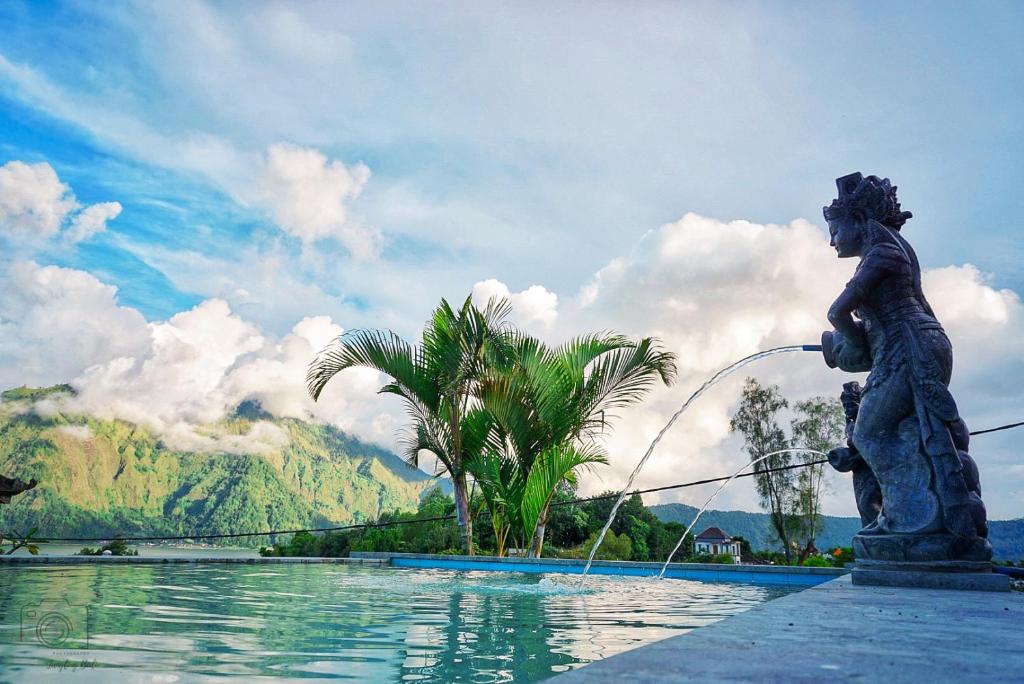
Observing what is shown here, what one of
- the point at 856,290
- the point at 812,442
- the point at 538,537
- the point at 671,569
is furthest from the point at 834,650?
the point at 812,442

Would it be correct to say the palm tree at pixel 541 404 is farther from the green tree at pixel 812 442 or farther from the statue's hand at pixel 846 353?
the green tree at pixel 812 442

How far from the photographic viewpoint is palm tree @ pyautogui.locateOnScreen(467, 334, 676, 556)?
371 inches

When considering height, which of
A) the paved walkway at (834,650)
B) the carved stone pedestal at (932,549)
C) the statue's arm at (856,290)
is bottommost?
the paved walkway at (834,650)

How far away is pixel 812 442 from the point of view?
20.0 metres

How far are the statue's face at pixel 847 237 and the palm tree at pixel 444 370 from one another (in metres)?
6.13

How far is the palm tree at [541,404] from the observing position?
943 centimetres

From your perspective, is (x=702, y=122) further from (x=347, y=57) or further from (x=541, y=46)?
(x=347, y=57)

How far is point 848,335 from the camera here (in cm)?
389

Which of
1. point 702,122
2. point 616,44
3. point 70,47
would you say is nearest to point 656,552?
Answer: point 702,122

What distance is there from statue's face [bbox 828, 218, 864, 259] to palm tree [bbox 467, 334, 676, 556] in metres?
5.65

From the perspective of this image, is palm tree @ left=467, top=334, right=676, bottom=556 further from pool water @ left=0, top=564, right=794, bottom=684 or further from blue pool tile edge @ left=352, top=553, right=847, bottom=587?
pool water @ left=0, top=564, right=794, bottom=684

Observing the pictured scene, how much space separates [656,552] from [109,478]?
2491 inches

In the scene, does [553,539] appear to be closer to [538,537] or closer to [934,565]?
[538,537]

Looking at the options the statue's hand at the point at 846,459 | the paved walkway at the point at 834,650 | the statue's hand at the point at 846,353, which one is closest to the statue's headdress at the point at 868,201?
the statue's hand at the point at 846,353
